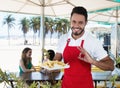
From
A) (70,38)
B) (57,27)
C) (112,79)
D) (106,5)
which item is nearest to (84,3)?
(106,5)

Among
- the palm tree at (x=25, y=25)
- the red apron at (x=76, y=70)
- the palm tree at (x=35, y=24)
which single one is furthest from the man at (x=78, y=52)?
the palm tree at (x=25, y=25)

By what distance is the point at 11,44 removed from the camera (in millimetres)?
28016

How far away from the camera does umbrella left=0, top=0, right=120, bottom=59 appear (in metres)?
6.43

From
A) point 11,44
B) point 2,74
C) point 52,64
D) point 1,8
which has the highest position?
point 1,8

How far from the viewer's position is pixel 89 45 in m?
1.82

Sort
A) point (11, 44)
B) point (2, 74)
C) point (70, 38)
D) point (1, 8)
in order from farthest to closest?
point (11, 44) → point (1, 8) → point (70, 38) → point (2, 74)

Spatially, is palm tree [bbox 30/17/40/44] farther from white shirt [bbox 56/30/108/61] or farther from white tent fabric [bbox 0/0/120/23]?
white shirt [bbox 56/30/108/61]

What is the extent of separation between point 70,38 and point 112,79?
35.2 inches

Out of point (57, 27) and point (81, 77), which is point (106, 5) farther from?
point (57, 27)

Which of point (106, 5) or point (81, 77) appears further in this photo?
→ point (106, 5)

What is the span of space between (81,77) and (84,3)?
5046 millimetres

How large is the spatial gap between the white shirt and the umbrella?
4532 mm

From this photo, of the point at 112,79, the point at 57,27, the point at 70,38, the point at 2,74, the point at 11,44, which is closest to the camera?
the point at 2,74

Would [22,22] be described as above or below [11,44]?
above
